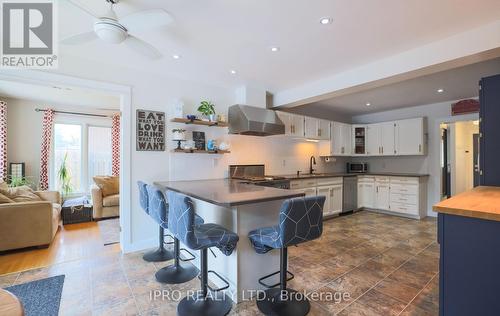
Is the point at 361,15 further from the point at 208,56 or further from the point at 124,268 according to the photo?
the point at 124,268

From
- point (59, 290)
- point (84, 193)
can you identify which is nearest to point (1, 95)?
point (84, 193)

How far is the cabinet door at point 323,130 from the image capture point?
17.1 feet

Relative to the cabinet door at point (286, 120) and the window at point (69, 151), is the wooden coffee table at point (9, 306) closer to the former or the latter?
the cabinet door at point (286, 120)

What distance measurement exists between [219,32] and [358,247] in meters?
3.28

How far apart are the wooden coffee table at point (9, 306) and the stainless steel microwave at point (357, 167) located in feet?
20.8

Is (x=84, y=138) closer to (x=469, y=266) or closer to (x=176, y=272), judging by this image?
(x=176, y=272)

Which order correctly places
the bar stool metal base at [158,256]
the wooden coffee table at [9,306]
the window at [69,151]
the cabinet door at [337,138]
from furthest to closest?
the cabinet door at [337,138]
the window at [69,151]
the bar stool metal base at [158,256]
the wooden coffee table at [9,306]

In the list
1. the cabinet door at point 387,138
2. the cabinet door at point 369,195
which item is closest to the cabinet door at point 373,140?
the cabinet door at point 387,138

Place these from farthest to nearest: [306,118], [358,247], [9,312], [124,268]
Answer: [306,118] → [358,247] → [124,268] → [9,312]

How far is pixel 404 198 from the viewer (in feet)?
16.3

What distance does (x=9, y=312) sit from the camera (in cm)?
90

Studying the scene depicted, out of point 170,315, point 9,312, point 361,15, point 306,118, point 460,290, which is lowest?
point 170,315

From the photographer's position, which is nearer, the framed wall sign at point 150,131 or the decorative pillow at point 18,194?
the framed wall sign at point 150,131

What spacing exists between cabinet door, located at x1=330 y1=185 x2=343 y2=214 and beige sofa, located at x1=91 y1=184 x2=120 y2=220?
441cm
